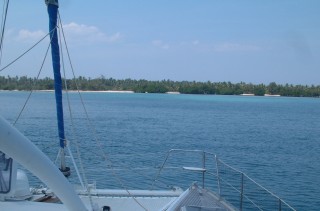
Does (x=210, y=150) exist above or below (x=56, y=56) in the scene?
below

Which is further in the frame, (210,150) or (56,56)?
(210,150)

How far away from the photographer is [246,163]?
2705 cm

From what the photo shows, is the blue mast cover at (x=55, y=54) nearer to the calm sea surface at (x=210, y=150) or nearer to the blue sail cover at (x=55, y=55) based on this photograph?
the blue sail cover at (x=55, y=55)

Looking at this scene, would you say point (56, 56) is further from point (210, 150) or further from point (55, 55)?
point (210, 150)

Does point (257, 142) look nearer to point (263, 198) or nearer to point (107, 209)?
point (263, 198)

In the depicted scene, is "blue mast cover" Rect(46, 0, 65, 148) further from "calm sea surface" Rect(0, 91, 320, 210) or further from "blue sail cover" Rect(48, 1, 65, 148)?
"calm sea surface" Rect(0, 91, 320, 210)

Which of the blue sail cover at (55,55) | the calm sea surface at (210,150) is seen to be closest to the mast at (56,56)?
the blue sail cover at (55,55)

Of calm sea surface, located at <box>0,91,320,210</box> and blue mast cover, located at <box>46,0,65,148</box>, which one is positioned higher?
blue mast cover, located at <box>46,0,65,148</box>

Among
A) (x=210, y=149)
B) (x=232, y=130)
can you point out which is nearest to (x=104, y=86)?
(x=232, y=130)

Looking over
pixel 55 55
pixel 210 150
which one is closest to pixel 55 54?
pixel 55 55

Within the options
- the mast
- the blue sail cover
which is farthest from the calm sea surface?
the blue sail cover

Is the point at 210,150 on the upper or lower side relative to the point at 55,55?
lower

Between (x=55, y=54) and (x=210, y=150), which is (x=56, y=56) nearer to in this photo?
(x=55, y=54)

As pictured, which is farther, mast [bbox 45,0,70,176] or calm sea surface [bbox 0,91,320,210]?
calm sea surface [bbox 0,91,320,210]
